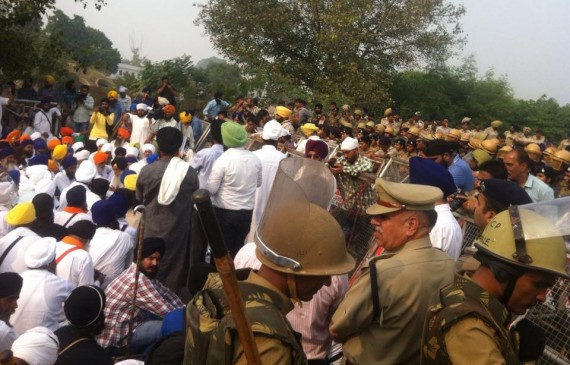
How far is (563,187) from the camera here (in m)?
8.67

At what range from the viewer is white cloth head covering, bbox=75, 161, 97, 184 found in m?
7.64

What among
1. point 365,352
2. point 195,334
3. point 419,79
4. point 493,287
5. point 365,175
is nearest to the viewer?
point 195,334

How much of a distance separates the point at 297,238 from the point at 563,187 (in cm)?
768

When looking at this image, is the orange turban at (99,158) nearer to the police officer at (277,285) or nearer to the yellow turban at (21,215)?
the yellow turban at (21,215)

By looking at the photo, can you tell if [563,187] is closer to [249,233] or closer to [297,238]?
[249,233]

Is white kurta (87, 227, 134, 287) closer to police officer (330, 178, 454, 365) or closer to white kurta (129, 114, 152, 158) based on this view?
police officer (330, 178, 454, 365)

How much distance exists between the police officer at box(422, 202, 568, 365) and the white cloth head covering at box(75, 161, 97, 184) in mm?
6130

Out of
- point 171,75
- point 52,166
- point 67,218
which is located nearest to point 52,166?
point 52,166

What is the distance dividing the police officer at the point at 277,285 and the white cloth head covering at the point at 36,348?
155 cm

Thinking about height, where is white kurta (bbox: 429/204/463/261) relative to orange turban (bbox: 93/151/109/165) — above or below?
above

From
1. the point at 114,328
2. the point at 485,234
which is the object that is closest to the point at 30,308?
the point at 114,328

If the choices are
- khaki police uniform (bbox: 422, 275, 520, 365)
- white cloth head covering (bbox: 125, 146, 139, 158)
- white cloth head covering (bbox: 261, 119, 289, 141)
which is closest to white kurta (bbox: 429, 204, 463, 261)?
khaki police uniform (bbox: 422, 275, 520, 365)

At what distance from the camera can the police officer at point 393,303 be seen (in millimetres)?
2879

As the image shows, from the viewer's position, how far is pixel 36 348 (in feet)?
10.9
